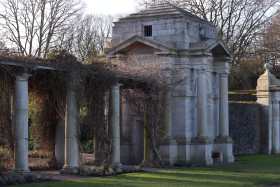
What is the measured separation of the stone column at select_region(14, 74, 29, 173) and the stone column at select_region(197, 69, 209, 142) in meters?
8.18

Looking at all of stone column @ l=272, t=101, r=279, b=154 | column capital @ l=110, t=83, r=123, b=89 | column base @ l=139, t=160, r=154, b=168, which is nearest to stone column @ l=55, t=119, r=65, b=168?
column capital @ l=110, t=83, r=123, b=89

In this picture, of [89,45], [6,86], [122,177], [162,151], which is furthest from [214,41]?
[89,45]

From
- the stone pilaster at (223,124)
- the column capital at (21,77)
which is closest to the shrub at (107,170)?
the column capital at (21,77)

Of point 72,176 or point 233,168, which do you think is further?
point 233,168

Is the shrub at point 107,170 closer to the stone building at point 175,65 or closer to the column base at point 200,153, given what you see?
the stone building at point 175,65

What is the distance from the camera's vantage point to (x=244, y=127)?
27.5 m

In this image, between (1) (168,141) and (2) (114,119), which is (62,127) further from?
(1) (168,141)

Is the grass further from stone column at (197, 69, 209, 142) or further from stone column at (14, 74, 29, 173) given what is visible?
stone column at (197, 69, 209, 142)

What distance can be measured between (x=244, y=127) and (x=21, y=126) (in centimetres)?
1528

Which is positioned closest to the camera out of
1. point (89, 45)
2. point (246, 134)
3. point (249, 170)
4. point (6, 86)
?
point (6, 86)

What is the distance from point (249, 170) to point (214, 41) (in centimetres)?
534

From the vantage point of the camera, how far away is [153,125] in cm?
1981

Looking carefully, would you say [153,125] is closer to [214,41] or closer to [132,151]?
[132,151]

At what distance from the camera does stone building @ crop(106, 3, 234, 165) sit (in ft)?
67.2
